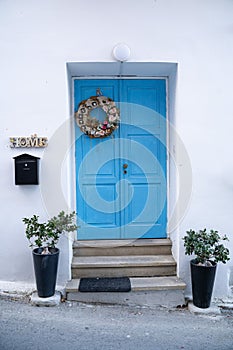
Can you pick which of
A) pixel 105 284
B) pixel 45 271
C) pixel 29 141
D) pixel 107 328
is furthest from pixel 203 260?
pixel 29 141

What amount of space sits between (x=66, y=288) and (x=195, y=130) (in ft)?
6.92

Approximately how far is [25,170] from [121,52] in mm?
1545

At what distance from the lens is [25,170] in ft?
10.8

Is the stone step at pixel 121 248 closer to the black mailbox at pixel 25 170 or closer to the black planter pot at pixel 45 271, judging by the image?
the black planter pot at pixel 45 271

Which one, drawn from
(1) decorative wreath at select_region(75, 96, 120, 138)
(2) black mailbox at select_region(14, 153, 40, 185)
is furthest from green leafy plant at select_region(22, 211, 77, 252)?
(1) decorative wreath at select_region(75, 96, 120, 138)

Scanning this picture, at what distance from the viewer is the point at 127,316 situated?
3.00 metres

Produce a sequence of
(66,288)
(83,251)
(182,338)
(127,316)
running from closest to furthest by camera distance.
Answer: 1. (182,338)
2. (127,316)
3. (66,288)
4. (83,251)

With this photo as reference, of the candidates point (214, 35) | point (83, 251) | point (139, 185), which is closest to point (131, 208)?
point (139, 185)

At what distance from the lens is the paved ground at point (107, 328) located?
8.36ft

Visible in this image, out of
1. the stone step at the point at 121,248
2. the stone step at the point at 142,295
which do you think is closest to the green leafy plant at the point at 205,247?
the stone step at the point at 142,295

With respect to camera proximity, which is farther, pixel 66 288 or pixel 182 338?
pixel 66 288

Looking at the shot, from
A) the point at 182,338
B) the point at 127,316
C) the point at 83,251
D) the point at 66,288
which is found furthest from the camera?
the point at 83,251

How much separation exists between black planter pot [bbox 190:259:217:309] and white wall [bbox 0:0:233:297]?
31cm

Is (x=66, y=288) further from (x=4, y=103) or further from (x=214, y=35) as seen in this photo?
(x=214, y=35)
